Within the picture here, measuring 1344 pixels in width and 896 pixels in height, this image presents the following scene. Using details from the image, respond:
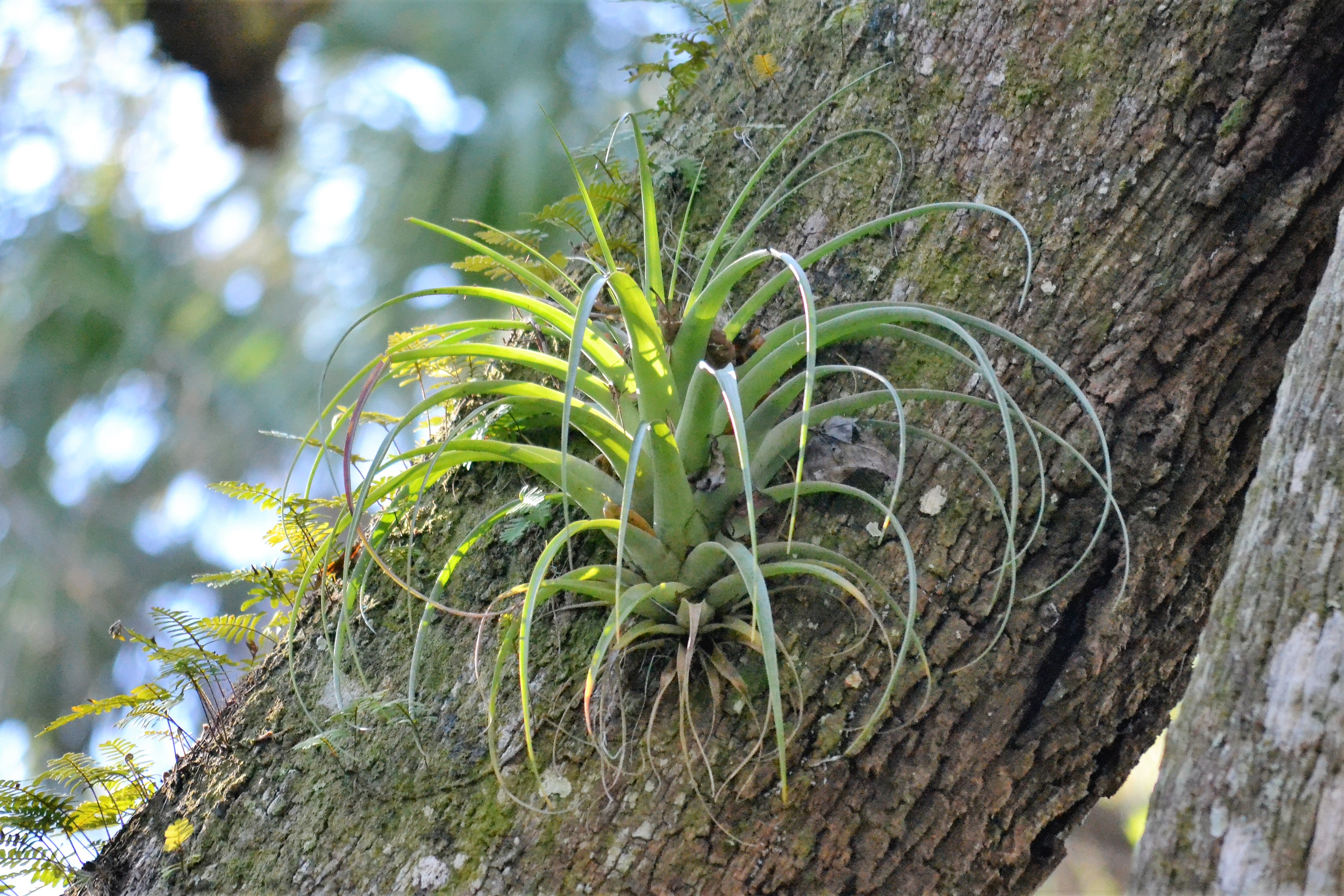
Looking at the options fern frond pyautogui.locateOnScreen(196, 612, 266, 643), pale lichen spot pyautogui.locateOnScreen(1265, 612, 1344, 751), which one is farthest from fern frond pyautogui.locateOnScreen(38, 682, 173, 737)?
pale lichen spot pyautogui.locateOnScreen(1265, 612, 1344, 751)

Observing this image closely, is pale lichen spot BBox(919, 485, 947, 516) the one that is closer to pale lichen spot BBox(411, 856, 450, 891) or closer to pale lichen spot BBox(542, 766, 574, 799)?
pale lichen spot BBox(542, 766, 574, 799)

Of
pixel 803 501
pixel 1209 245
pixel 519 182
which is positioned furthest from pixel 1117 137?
pixel 519 182

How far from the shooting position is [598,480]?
148 centimetres

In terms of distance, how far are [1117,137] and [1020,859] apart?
1200 mm

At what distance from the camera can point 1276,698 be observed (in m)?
0.98

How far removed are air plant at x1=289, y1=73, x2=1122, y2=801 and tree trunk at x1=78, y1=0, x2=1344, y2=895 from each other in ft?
0.18

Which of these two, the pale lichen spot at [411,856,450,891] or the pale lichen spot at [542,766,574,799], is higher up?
the pale lichen spot at [542,766,574,799]

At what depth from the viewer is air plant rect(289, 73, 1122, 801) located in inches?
51.7

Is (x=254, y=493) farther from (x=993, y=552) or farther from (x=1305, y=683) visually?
(x=1305, y=683)

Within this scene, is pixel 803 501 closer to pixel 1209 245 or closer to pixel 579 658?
pixel 579 658

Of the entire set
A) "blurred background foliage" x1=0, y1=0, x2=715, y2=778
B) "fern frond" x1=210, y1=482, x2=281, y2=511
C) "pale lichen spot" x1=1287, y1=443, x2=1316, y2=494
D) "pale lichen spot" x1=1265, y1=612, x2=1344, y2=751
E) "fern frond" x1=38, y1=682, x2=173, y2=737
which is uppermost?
"blurred background foliage" x1=0, y1=0, x2=715, y2=778

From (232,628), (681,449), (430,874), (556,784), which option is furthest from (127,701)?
(681,449)

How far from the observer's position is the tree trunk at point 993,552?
1.37 metres

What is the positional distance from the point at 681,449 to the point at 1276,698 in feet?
2.65
